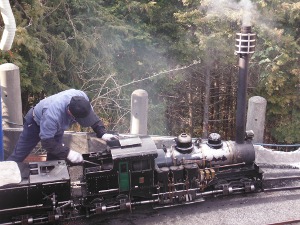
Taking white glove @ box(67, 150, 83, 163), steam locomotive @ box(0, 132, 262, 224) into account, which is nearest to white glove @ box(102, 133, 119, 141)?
steam locomotive @ box(0, 132, 262, 224)

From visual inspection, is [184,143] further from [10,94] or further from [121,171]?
[10,94]

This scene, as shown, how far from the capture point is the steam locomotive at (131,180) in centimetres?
584

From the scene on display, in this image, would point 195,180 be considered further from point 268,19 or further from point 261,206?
point 268,19

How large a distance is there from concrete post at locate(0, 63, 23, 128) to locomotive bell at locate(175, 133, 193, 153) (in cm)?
364

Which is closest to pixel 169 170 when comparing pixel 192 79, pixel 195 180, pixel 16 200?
pixel 195 180

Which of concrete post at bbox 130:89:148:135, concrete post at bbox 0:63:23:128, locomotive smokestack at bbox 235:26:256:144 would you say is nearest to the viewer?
locomotive smokestack at bbox 235:26:256:144

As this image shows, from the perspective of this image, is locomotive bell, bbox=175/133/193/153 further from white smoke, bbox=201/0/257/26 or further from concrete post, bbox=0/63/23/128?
white smoke, bbox=201/0/257/26

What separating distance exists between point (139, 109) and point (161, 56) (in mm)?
8219

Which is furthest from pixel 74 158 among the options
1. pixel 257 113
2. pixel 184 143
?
pixel 257 113

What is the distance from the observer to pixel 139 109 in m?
8.41

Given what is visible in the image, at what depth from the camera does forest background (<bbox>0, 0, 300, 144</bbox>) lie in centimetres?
1262

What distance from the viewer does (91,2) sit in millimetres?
14375

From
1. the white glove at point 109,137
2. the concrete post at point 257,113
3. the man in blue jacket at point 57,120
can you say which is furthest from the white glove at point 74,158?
the concrete post at point 257,113

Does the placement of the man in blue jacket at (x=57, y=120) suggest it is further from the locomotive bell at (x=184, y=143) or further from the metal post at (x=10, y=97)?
the metal post at (x=10, y=97)
